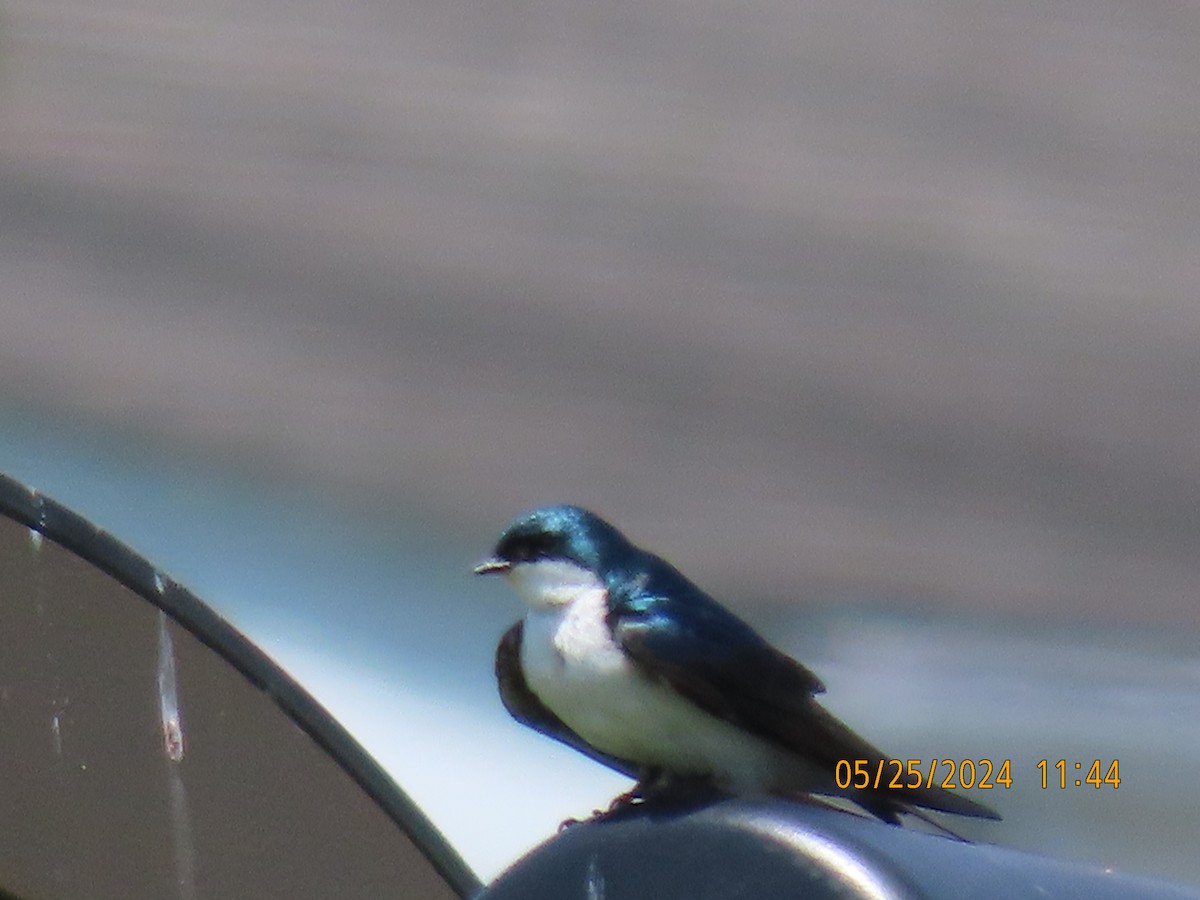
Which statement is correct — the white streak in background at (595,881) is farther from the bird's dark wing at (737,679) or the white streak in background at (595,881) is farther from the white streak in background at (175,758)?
the white streak in background at (175,758)

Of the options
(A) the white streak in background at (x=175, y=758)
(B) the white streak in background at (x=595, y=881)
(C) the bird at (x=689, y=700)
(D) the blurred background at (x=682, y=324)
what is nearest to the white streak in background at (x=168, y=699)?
(A) the white streak in background at (x=175, y=758)

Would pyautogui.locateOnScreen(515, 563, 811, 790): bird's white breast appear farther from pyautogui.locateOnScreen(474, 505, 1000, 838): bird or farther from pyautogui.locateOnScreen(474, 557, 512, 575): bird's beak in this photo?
pyautogui.locateOnScreen(474, 557, 512, 575): bird's beak

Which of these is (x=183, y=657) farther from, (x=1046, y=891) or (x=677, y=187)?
(x=677, y=187)

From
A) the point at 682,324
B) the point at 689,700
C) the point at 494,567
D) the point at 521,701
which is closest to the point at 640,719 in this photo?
the point at 689,700

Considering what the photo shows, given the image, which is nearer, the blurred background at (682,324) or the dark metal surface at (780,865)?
the dark metal surface at (780,865)

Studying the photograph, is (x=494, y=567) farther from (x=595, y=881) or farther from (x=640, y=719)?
(x=595, y=881)
